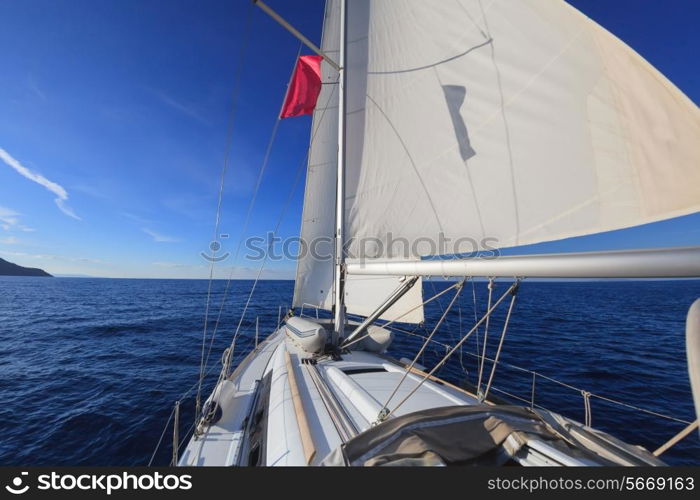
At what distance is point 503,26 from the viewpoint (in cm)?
317

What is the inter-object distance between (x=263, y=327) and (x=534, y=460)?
19.3m

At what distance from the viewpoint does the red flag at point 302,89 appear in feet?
20.2

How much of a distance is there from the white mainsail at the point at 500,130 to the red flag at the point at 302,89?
37.5 inches

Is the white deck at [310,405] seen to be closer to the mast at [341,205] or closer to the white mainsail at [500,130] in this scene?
the mast at [341,205]

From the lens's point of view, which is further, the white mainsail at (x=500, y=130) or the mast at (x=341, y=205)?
the mast at (x=341, y=205)

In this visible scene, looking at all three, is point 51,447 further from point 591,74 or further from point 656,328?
point 656,328

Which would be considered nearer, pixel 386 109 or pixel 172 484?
pixel 172 484

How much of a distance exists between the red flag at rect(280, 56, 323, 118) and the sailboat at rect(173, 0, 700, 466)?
0.07 meters

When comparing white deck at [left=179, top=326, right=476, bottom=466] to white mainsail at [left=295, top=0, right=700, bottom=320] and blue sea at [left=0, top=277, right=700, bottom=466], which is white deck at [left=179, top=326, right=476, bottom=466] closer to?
blue sea at [left=0, top=277, right=700, bottom=466]

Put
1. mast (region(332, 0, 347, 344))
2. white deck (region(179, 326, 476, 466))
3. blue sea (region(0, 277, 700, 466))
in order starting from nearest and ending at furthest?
white deck (region(179, 326, 476, 466)) → mast (region(332, 0, 347, 344)) → blue sea (region(0, 277, 700, 466))

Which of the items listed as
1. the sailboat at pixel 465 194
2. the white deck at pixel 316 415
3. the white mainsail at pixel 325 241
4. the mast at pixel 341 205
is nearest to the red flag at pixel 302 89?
the sailboat at pixel 465 194

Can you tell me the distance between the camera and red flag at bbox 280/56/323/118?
20.2 feet

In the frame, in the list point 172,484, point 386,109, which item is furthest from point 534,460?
point 386,109

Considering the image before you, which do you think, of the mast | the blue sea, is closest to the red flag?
the mast
